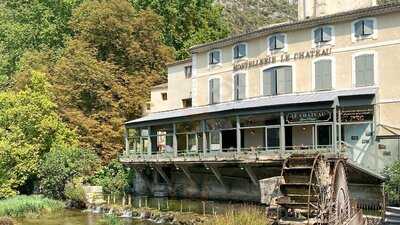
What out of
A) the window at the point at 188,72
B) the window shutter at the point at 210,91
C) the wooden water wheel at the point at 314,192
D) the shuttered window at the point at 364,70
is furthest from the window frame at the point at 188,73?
the wooden water wheel at the point at 314,192

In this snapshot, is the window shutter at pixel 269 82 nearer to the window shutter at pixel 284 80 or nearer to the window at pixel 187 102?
the window shutter at pixel 284 80

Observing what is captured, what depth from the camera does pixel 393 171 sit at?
82.6 ft

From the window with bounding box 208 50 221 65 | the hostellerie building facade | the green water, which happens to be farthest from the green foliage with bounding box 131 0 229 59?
the green water

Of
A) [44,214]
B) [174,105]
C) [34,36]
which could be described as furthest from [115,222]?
[34,36]

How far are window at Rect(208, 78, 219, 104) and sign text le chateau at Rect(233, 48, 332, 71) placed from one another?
2.05 metres

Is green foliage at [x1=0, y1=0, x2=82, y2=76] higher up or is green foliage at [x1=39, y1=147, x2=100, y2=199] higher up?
green foliage at [x1=0, y1=0, x2=82, y2=76]

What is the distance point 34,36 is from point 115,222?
128 feet

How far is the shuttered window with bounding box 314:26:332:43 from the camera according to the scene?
31672 millimetres

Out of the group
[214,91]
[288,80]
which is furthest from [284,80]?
[214,91]

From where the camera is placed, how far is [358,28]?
30.4 m

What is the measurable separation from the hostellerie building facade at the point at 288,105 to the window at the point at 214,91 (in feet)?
0.23

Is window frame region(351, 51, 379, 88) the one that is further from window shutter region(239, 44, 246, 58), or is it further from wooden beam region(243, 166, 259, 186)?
window shutter region(239, 44, 246, 58)

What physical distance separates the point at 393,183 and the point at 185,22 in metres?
35.0

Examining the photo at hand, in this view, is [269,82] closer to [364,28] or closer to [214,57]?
[214,57]
